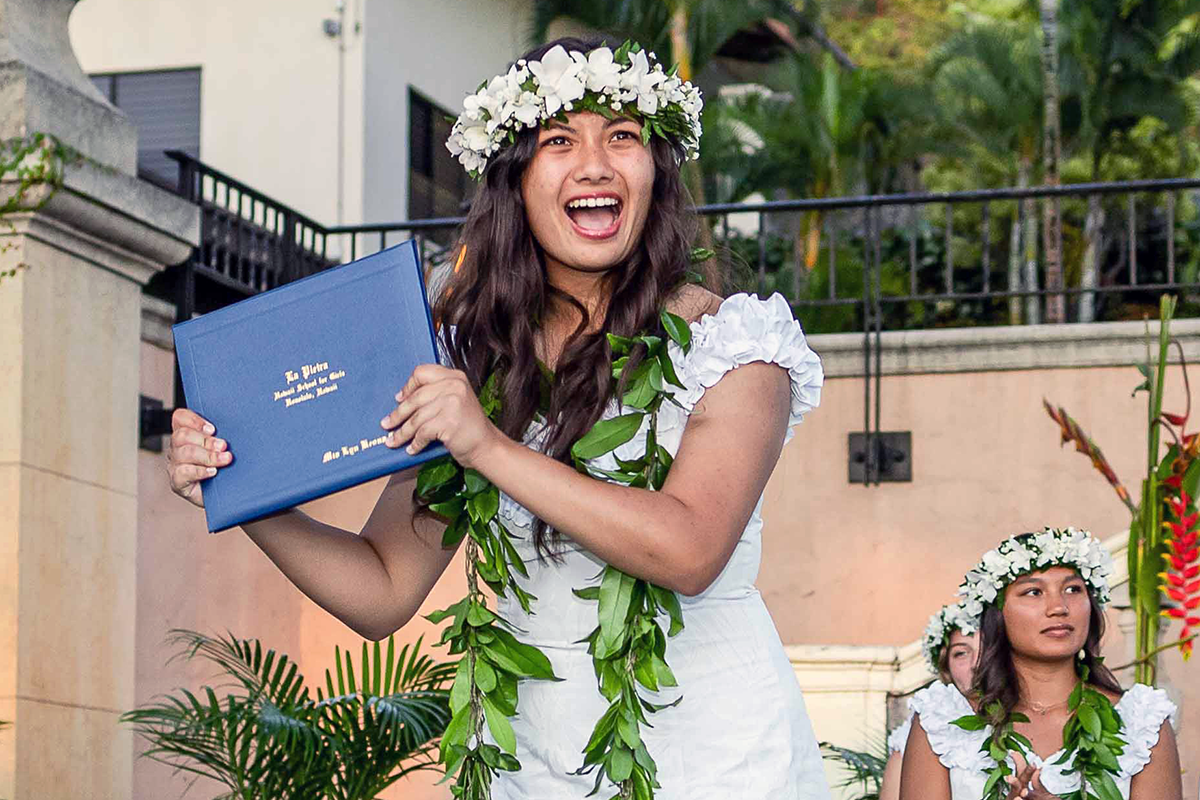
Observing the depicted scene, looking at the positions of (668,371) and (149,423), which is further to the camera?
(149,423)

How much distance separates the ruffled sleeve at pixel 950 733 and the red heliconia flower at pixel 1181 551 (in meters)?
1.08

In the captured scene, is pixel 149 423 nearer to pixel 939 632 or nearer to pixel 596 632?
pixel 939 632

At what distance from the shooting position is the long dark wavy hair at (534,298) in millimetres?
2389

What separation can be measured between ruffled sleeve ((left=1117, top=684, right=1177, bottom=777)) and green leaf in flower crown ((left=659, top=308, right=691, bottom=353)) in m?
3.02

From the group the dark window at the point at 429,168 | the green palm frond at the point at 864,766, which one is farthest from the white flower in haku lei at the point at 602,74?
the dark window at the point at 429,168

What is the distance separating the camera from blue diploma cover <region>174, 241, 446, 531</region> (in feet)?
7.70

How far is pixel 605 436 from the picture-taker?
7.54 ft

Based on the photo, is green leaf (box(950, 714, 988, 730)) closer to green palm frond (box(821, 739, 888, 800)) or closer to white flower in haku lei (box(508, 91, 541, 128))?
green palm frond (box(821, 739, 888, 800))

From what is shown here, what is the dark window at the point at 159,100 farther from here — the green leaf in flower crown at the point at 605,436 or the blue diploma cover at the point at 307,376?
the green leaf in flower crown at the point at 605,436

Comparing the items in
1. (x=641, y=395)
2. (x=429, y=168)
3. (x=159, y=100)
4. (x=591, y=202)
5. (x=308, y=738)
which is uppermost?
(x=159, y=100)

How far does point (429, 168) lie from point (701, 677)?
44.5 ft

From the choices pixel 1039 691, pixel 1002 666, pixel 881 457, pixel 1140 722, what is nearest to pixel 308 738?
pixel 1002 666

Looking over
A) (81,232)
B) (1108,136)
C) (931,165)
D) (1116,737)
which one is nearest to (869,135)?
(1108,136)

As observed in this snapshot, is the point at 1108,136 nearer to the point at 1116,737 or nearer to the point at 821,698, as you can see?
the point at 821,698
